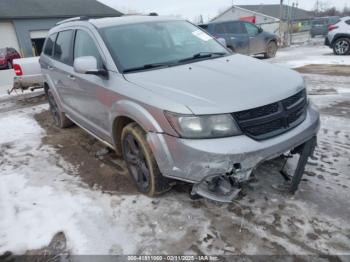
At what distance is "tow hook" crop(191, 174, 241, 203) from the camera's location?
267 cm

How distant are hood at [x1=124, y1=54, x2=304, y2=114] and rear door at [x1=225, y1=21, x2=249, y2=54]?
32.9ft

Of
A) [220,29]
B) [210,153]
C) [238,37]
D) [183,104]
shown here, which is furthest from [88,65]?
[220,29]

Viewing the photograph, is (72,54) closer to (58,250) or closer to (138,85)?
(138,85)

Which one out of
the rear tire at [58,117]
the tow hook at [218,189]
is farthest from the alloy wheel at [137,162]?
the rear tire at [58,117]

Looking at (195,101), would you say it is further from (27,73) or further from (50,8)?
(50,8)

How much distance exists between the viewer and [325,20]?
2475 centimetres

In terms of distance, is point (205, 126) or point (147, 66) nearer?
point (205, 126)

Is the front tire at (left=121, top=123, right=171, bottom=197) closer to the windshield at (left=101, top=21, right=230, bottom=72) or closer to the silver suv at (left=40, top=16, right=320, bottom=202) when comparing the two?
the silver suv at (left=40, top=16, right=320, bottom=202)

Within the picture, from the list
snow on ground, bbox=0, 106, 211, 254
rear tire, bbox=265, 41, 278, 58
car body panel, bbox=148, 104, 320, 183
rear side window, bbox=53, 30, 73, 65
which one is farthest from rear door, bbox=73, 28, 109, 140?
rear tire, bbox=265, 41, 278, 58

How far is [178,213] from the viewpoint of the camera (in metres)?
3.00

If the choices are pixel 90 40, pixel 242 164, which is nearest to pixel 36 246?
pixel 242 164

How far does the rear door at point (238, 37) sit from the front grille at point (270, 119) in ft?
34.9

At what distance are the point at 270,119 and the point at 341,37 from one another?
12.7 meters

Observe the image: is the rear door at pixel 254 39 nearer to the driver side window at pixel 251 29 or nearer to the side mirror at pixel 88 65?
the driver side window at pixel 251 29
